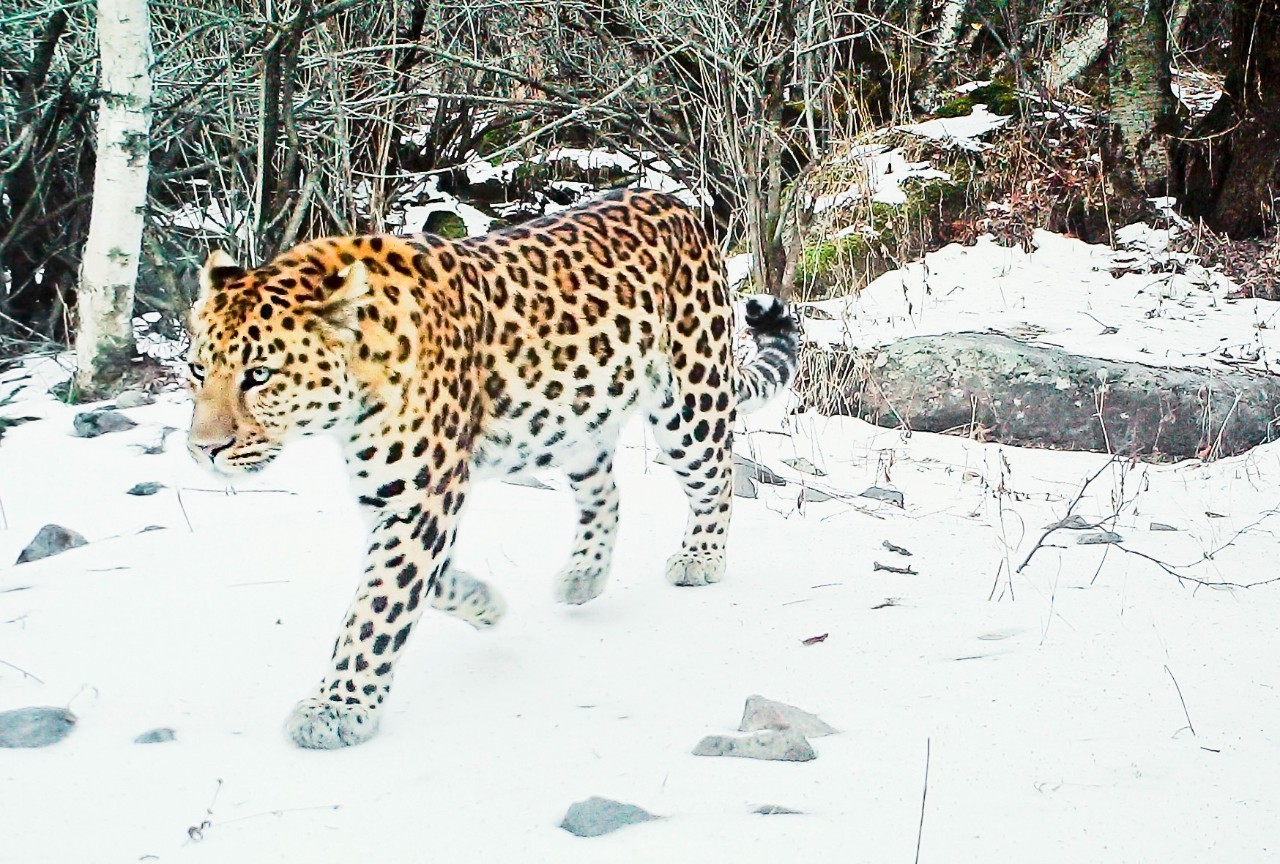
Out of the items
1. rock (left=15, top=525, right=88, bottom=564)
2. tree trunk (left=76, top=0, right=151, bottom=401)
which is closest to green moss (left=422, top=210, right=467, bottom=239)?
tree trunk (left=76, top=0, right=151, bottom=401)

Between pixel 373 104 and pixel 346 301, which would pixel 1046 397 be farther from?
pixel 373 104

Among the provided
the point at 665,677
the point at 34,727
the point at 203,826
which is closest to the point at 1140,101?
the point at 665,677

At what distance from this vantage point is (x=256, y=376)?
3.80 m

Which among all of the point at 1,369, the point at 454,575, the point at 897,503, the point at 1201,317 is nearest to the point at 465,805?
the point at 454,575

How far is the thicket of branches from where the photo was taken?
364 inches

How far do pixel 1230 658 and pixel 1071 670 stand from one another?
51 cm

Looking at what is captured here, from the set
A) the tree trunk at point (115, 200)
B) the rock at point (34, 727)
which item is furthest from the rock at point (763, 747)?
the tree trunk at point (115, 200)

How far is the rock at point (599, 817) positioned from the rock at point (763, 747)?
42cm

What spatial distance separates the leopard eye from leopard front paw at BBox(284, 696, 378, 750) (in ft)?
2.98

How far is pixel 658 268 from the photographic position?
17.1 feet

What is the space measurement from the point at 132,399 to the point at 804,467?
4.08m

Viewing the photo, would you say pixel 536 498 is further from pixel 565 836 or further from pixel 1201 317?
pixel 1201 317

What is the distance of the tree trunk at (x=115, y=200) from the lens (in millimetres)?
7977

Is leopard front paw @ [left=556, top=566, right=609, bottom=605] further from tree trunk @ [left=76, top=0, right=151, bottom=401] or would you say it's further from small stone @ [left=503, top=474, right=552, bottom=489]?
tree trunk @ [left=76, top=0, right=151, bottom=401]
